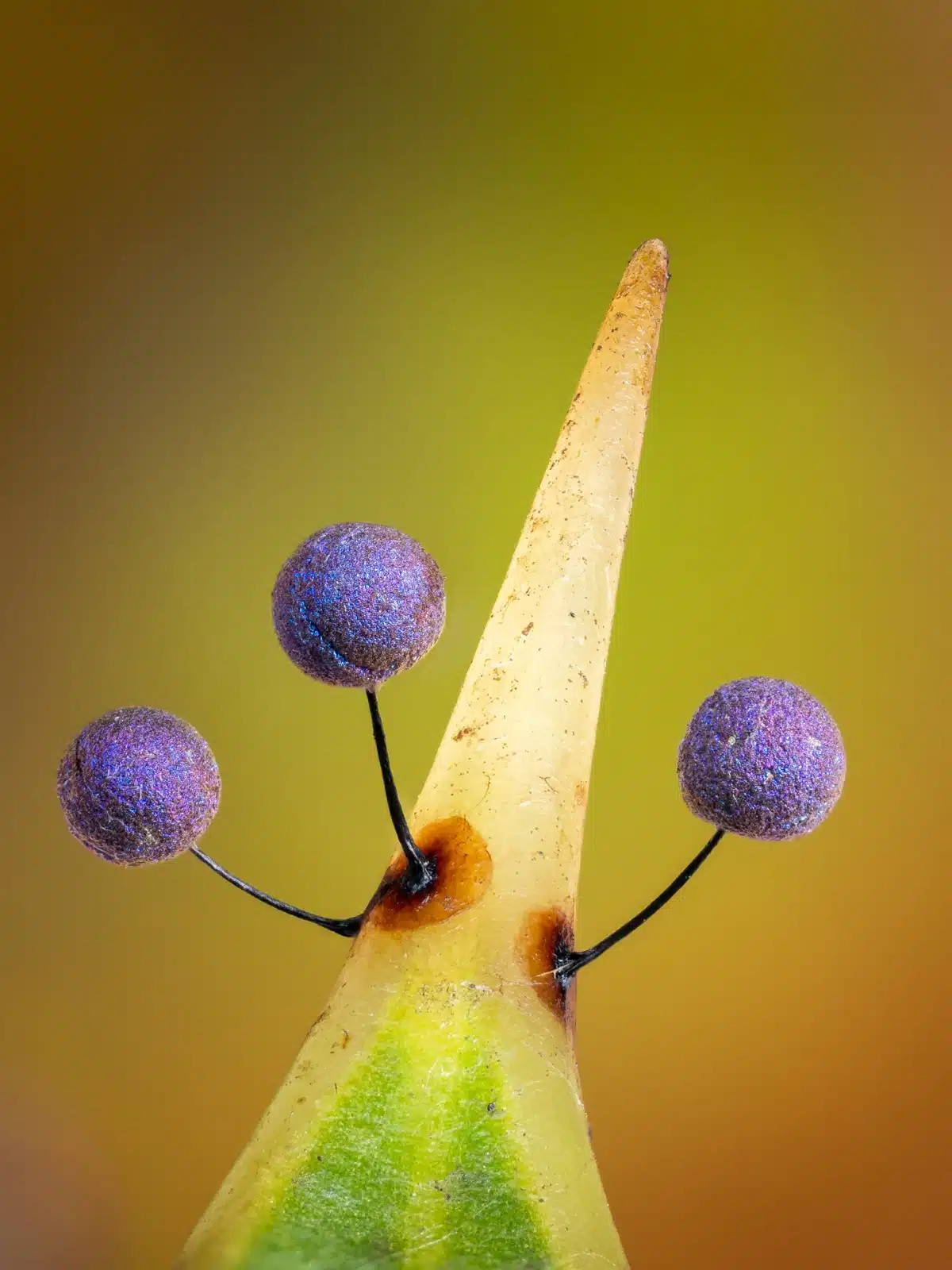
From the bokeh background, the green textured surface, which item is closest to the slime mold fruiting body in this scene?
the green textured surface

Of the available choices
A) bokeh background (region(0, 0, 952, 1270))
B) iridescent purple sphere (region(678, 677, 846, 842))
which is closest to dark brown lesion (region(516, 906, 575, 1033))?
iridescent purple sphere (region(678, 677, 846, 842))

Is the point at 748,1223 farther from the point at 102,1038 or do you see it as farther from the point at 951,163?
the point at 951,163

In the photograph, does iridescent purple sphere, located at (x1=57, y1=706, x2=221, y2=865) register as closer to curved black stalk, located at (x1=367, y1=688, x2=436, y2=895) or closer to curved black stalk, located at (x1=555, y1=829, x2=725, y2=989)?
curved black stalk, located at (x1=367, y1=688, x2=436, y2=895)

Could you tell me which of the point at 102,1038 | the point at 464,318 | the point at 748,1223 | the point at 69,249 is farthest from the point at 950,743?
the point at 69,249

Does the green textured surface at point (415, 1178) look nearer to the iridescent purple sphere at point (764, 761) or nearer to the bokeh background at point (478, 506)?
the iridescent purple sphere at point (764, 761)

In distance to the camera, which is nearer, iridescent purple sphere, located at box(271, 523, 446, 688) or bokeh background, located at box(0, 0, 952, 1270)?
iridescent purple sphere, located at box(271, 523, 446, 688)

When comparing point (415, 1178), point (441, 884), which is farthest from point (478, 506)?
point (415, 1178)

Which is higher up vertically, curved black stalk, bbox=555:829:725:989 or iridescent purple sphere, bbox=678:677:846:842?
iridescent purple sphere, bbox=678:677:846:842

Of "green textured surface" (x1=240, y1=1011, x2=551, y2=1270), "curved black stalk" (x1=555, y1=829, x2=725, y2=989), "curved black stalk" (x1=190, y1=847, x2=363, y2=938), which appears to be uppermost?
"curved black stalk" (x1=555, y1=829, x2=725, y2=989)
